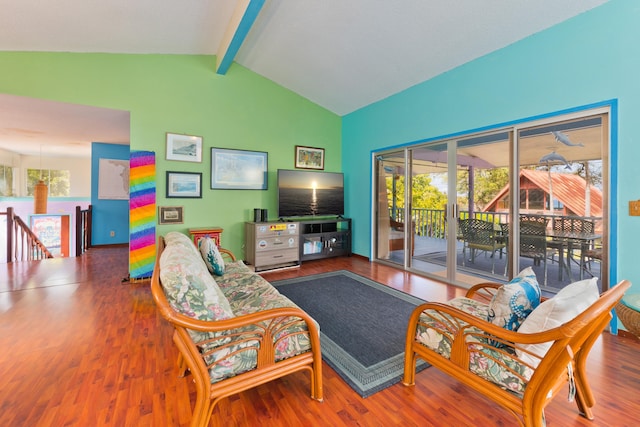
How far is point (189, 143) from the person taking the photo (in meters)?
4.32

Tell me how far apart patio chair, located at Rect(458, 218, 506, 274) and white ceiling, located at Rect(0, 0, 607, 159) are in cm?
214

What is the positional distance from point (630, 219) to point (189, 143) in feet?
17.3

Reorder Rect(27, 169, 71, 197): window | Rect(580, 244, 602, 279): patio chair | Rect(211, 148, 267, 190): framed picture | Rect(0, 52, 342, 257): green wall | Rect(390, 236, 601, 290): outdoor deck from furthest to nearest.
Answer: Rect(27, 169, 71, 197): window → Rect(211, 148, 267, 190): framed picture → Rect(0, 52, 342, 257): green wall → Rect(390, 236, 601, 290): outdoor deck → Rect(580, 244, 602, 279): patio chair

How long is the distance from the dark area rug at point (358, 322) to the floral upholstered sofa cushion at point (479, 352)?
1.37 ft

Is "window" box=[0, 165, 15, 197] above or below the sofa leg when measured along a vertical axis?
above

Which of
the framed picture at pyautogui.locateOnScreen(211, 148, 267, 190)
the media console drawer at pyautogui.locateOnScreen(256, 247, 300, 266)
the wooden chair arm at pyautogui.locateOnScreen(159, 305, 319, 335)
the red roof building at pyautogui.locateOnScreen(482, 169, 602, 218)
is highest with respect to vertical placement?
the framed picture at pyautogui.locateOnScreen(211, 148, 267, 190)

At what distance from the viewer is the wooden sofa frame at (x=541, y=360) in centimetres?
109

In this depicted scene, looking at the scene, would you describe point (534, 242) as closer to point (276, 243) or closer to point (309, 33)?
point (276, 243)

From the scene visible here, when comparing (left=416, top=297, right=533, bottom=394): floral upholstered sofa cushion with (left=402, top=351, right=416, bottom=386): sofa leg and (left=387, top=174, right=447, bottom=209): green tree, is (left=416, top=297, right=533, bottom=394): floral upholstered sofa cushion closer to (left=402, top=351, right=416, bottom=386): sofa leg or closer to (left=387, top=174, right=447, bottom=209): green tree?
(left=402, top=351, right=416, bottom=386): sofa leg

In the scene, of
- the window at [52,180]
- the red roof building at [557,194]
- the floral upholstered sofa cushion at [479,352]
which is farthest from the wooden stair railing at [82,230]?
the red roof building at [557,194]

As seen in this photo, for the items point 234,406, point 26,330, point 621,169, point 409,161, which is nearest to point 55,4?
point 26,330

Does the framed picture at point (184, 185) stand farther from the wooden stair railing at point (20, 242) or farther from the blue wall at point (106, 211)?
the blue wall at point (106, 211)

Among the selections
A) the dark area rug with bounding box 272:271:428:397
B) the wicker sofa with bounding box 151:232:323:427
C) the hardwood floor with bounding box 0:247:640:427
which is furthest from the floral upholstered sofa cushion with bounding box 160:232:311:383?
the dark area rug with bounding box 272:271:428:397

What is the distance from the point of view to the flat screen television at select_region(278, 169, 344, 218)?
4.84m
